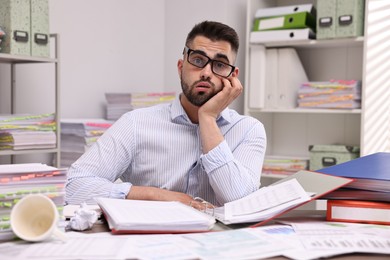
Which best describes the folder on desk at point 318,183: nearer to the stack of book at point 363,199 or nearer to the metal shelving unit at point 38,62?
the stack of book at point 363,199

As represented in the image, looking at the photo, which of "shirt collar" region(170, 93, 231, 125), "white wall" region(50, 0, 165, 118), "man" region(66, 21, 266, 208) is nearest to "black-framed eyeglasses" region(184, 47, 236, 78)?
"man" region(66, 21, 266, 208)

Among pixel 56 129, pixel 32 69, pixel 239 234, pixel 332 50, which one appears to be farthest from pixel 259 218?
pixel 332 50

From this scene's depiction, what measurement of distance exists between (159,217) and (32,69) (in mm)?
1972

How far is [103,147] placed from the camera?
178 centimetres

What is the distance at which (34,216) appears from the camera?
0.98 meters

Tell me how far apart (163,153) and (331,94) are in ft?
5.00

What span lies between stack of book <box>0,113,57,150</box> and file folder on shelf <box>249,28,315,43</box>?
1.32 metres

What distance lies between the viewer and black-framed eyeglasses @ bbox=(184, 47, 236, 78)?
5.70 ft

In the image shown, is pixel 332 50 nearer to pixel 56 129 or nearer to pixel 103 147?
A: pixel 56 129

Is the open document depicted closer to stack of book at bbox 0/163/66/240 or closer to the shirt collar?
stack of book at bbox 0/163/66/240

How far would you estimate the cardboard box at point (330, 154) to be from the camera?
2.95m

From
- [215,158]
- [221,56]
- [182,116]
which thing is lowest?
[215,158]

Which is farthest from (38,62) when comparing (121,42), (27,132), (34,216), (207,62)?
(34,216)

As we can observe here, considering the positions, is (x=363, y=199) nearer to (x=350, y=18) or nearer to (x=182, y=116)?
(x=182, y=116)
